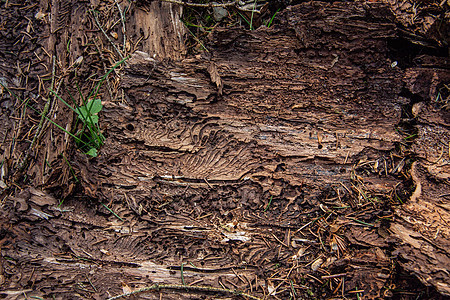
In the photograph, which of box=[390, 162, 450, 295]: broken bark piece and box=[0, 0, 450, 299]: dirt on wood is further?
box=[0, 0, 450, 299]: dirt on wood

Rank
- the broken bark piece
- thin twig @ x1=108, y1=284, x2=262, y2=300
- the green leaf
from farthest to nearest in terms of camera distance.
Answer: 1. the green leaf
2. thin twig @ x1=108, y1=284, x2=262, y2=300
3. the broken bark piece

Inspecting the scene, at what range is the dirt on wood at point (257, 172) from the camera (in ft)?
6.04

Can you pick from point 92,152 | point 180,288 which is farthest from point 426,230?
point 92,152

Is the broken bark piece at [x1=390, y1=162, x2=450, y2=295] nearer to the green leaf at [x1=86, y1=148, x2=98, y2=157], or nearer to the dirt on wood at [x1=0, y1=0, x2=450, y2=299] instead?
the dirt on wood at [x1=0, y1=0, x2=450, y2=299]

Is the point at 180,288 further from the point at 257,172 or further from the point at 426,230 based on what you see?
the point at 426,230

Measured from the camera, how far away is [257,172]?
1.94 metres

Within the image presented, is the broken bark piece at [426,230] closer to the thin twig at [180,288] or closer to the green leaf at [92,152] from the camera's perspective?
the thin twig at [180,288]

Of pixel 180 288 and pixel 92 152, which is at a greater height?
pixel 92 152

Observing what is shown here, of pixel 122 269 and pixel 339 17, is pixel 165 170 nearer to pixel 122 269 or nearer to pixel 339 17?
pixel 122 269

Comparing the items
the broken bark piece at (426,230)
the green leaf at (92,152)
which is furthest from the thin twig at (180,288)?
the broken bark piece at (426,230)

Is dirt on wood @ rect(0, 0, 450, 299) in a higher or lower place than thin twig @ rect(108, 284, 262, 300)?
higher

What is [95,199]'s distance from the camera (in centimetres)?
195

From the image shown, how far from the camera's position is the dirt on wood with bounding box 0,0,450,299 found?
184 centimetres

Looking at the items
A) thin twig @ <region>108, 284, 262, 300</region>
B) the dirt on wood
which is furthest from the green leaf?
thin twig @ <region>108, 284, 262, 300</region>
